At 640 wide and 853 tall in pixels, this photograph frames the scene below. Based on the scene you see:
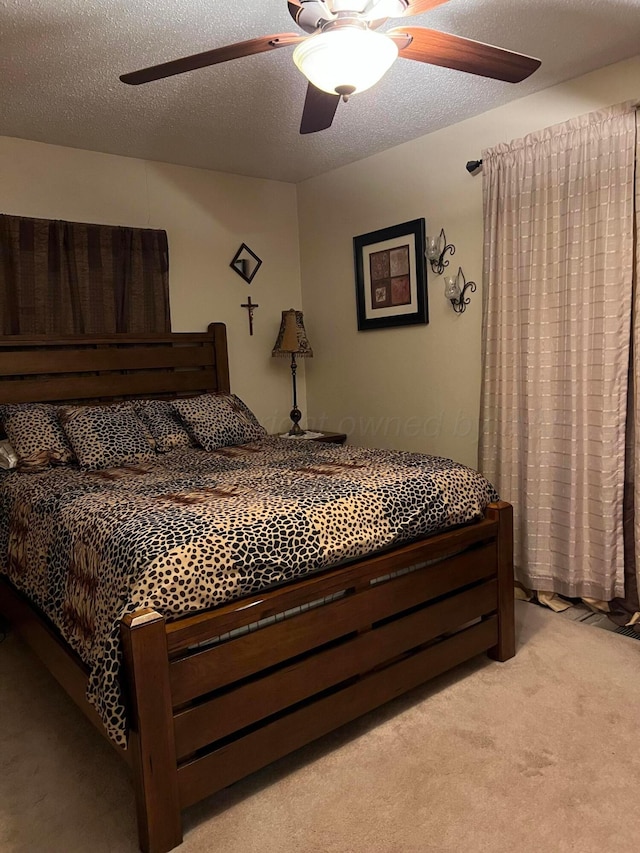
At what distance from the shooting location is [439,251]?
3467 millimetres

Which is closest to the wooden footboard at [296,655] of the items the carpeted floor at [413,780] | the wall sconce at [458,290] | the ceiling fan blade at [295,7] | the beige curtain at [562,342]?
the carpeted floor at [413,780]

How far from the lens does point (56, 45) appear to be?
7.62ft

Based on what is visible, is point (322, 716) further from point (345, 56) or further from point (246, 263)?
point (246, 263)

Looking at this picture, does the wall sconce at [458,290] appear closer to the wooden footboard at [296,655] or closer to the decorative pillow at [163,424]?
the wooden footboard at [296,655]

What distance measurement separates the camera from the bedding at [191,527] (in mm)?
1593

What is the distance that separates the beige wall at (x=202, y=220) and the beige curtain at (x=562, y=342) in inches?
65.7

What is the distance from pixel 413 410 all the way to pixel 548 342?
1.03 metres

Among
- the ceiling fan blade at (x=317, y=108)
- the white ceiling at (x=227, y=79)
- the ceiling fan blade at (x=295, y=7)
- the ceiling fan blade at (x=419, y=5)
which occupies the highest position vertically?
the white ceiling at (x=227, y=79)

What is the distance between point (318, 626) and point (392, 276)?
8.11 feet

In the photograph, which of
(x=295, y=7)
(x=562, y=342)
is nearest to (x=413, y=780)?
(x=562, y=342)

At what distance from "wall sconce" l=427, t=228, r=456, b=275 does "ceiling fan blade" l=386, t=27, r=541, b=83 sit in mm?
1453

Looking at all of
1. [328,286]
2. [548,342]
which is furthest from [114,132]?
[548,342]

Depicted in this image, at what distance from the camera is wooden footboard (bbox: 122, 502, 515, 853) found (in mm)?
1534

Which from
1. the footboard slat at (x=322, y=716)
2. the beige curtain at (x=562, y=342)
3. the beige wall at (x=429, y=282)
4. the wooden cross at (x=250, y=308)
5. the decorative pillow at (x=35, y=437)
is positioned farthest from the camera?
the wooden cross at (x=250, y=308)
